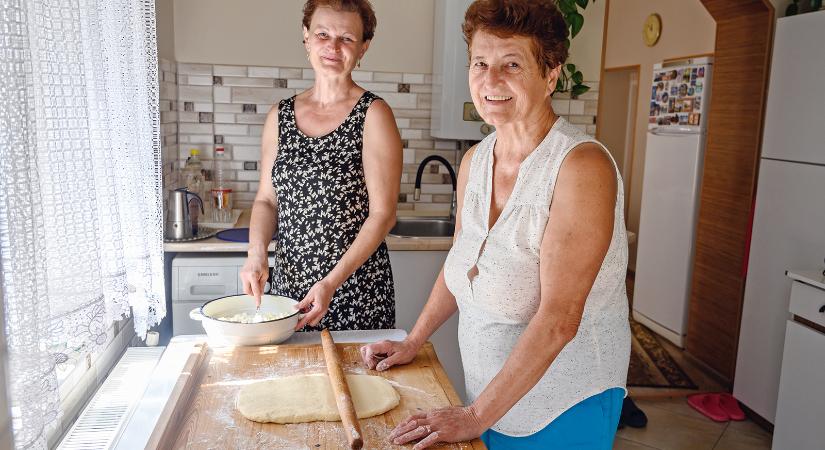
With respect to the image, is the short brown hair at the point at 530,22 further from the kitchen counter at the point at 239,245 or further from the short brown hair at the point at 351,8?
the kitchen counter at the point at 239,245

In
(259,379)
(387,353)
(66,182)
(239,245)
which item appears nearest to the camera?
(66,182)

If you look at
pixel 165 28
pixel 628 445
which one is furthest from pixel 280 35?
pixel 628 445

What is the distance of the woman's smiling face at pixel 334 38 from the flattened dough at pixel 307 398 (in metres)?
0.83

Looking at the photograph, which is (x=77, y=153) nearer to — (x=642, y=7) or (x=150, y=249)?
(x=150, y=249)

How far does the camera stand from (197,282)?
271cm

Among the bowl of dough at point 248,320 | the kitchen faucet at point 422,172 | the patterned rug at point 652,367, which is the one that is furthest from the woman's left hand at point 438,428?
the patterned rug at point 652,367

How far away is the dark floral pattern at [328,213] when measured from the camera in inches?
72.2

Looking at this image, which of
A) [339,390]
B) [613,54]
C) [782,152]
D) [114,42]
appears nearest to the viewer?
[339,390]

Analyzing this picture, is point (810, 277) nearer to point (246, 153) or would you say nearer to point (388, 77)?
point (388, 77)

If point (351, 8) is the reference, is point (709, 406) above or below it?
below

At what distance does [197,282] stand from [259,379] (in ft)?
4.75

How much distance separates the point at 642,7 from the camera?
6.33 metres

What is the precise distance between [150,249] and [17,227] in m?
1.07

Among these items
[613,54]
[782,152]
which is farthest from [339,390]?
[613,54]
